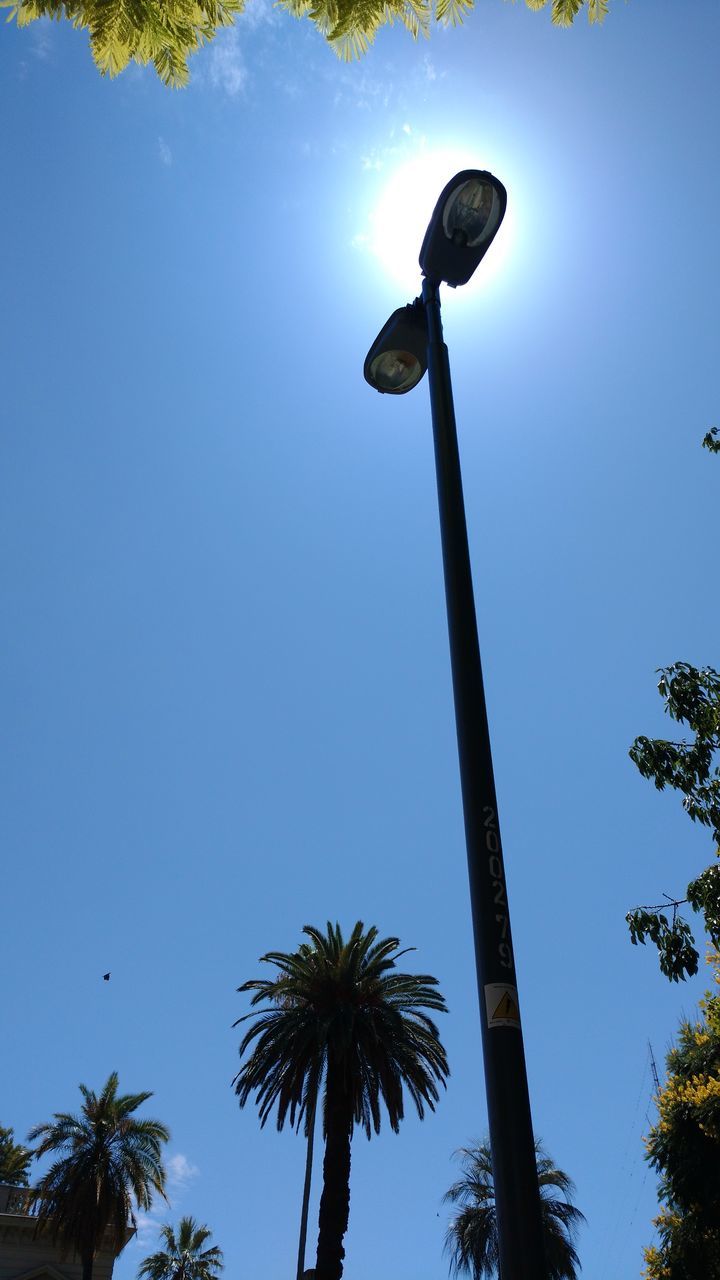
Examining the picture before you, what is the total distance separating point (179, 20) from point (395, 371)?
2.14m

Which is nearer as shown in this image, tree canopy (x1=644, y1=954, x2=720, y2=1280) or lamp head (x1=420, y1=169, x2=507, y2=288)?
lamp head (x1=420, y1=169, x2=507, y2=288)

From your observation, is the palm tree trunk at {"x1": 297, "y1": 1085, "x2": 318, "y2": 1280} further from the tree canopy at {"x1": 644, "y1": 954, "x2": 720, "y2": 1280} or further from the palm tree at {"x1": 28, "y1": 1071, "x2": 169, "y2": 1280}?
the tree canopy at {"x1": 644, "y1": 954, "x2": 720, "y2": 1280}

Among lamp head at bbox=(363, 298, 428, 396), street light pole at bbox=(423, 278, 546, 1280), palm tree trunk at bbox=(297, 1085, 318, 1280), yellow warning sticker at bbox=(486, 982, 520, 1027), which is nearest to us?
street light pole at bbox=(423, 278, 546, 1280)

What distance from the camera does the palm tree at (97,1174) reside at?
1316 inches

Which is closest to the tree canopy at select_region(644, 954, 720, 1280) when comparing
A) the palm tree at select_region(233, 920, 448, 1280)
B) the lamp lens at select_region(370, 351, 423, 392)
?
the palm tree at select_region(233, 920, 448, 1280)

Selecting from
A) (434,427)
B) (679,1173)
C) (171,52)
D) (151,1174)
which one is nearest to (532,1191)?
(434,427)

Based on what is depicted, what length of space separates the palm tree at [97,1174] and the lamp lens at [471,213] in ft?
123

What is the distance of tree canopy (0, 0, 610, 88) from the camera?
4121 mm

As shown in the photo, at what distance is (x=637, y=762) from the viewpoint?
9.31m

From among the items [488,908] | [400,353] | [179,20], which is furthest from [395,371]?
[488,908]

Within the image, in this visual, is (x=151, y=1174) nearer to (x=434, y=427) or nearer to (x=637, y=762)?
(x=637, y=762)

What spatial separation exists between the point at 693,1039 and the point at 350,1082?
32.1 feet

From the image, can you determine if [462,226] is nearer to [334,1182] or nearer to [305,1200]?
[334,1182]

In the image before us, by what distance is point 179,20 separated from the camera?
4207 millimetres
